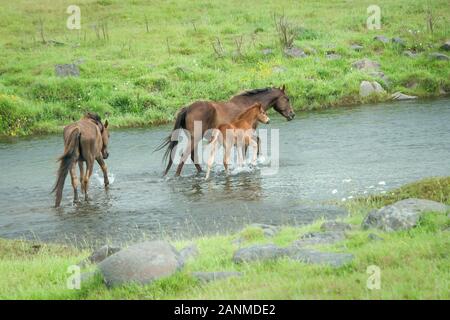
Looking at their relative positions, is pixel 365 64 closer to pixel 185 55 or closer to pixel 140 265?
pixel 185 55

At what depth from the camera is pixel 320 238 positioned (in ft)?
32.0

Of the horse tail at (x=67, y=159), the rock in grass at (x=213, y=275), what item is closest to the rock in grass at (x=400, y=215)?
the rock in grass at (x=213, y=275)

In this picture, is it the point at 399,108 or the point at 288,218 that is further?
the point at 399,108

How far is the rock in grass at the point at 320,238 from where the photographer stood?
9.59m

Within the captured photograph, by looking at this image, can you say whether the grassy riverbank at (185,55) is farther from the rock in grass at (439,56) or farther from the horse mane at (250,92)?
the horse mane at (250,92)

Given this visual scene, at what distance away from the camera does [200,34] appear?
1446 inches

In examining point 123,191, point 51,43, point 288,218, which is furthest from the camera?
point 51,43

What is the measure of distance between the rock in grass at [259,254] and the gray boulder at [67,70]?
22.6 m

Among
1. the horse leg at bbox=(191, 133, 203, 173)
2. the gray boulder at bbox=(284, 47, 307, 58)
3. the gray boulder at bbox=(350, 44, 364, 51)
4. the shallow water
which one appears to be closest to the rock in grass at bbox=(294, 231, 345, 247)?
the shallow water

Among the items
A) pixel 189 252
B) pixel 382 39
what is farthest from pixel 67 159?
pixel 382 39

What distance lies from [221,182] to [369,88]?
13.6 meters
